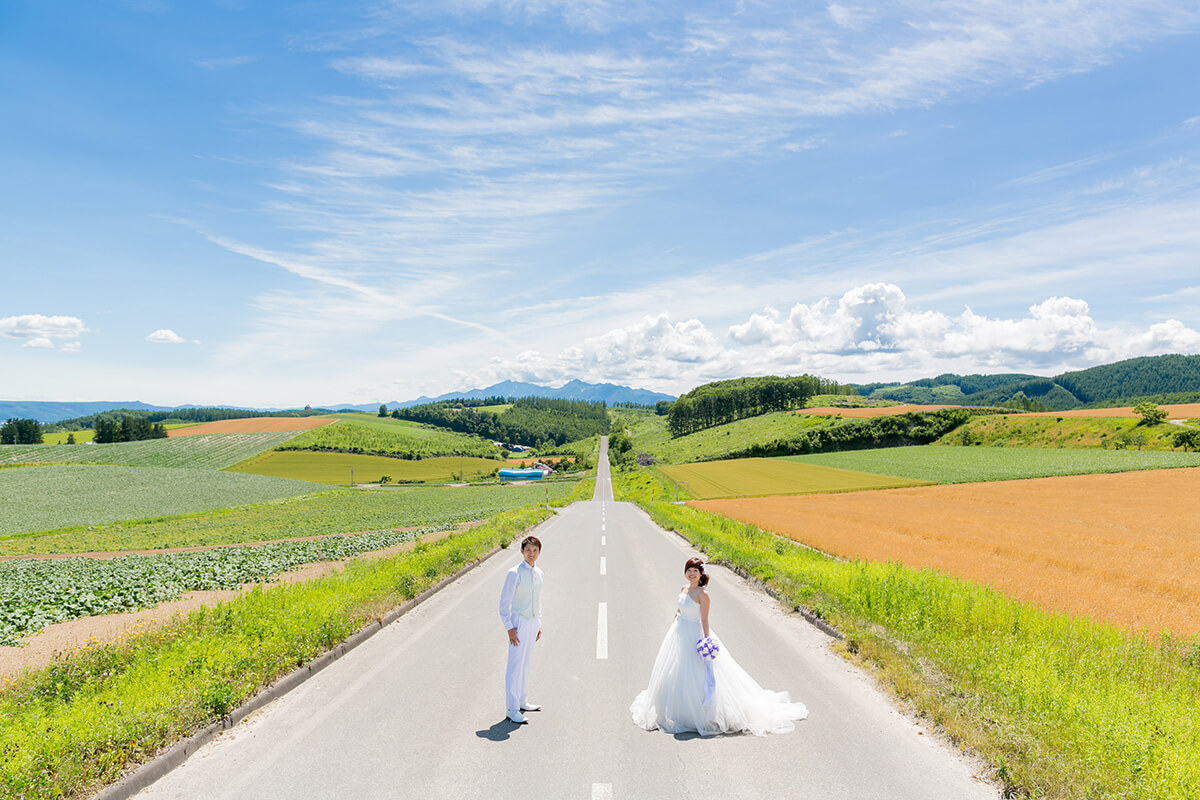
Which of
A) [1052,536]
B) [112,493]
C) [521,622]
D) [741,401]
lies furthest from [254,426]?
[521,622]

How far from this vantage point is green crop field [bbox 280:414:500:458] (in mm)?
110812

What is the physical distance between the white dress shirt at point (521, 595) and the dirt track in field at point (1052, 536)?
9.87 meters

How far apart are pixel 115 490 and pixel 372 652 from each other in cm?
6395

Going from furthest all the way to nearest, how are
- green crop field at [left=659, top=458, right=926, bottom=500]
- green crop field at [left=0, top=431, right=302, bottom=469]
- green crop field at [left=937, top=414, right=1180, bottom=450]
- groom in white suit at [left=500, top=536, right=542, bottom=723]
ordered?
green crop field at [left=0, top=431, right=302, bottom=469], green crop field at [left=937, top=414, right=1180, bottom=450], green crop field at [left=659, top=458, right=926, bottom=500], groom in white suit at [left=500, top=536, right=542, bottom=723]

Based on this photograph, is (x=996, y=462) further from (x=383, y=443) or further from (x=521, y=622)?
(x=383, y=443)

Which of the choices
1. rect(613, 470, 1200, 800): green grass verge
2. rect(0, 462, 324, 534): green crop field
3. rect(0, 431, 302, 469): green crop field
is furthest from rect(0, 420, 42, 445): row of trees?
rect(613, 470, 1200, 800): green grass verge

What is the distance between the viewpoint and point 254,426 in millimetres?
117750

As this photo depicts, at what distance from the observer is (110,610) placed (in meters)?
12.2

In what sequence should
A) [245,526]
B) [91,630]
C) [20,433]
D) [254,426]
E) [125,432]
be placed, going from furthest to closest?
1. [254,426]
2. [125,432]
3. [20,433]
4. [245,526]
5. [91,630]

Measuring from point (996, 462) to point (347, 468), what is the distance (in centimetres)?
9689

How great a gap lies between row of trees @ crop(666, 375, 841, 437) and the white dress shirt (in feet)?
446

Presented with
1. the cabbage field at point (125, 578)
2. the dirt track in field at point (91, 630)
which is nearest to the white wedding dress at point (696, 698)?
the dirt track in field at point (91, 630)

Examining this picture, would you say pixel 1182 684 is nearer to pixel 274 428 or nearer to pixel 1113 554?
pixel 1113 554

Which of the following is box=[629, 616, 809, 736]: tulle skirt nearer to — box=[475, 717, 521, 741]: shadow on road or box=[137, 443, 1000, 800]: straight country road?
box=[137, 443, 1000, 800]: straight country road
